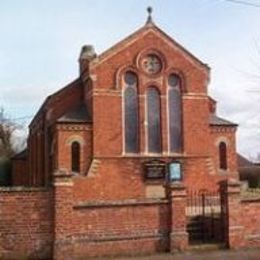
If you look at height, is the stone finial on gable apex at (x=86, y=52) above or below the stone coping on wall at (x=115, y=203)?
above

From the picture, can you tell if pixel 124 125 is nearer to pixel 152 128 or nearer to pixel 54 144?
pixel 152 128

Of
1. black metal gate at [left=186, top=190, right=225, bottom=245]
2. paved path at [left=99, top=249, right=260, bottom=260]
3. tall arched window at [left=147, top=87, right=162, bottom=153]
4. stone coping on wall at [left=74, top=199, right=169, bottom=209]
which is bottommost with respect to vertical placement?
paved path at [left=99, top=249, right=260, bottom=260]

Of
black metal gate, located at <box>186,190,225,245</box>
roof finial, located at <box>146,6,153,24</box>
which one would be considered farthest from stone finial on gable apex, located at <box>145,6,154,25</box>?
black metal gate, located at <box>186,190,225,245</box>

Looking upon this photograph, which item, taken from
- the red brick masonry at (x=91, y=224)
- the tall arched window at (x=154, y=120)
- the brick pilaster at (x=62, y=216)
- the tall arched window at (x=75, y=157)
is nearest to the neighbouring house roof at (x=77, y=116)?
the tall arched window at (x=75, y=157)

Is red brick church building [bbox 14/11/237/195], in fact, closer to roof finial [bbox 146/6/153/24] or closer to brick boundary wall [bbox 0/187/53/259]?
roof finial [bbox 146/6/153/24]

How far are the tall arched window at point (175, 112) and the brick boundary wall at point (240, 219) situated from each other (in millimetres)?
13216

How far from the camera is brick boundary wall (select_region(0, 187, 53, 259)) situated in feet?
52.2

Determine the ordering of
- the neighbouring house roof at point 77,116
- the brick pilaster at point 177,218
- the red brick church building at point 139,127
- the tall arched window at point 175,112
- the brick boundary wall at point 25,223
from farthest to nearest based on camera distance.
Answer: the tall arched window at point 175,112 < the neighbouring house roof at point 77,116 < the red brick church building at point 139,127 < the brick pilaster at point 177,218 < the brick boundary wall at point 25,223

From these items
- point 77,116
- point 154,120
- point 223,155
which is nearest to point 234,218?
point 154,120

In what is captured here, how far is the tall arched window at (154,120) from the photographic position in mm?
31438

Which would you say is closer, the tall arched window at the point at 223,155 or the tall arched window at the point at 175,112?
the tall arched window at the point at 175,112

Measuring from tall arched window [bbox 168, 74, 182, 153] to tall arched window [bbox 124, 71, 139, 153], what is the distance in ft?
6.47

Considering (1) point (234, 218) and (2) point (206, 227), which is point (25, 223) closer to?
(1) point (234, 218)

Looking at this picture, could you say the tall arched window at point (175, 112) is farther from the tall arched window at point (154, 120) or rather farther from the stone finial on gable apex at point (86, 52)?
the stone finial on gable apex at point (86, 52)
